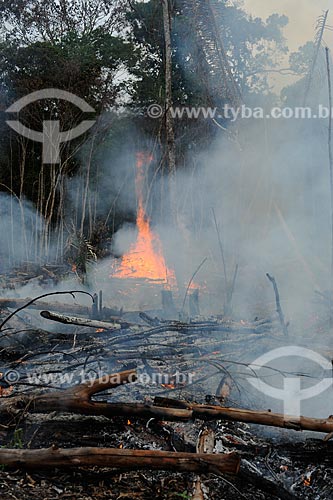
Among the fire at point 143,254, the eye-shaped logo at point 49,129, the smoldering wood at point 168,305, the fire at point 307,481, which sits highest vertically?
the eye-shaped logo at point 49,129

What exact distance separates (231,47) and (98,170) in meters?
6.65

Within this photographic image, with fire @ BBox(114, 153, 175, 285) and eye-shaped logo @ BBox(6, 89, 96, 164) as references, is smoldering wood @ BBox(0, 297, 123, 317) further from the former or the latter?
eye-shaped logo @ BBox(6, 89, 96, 164)

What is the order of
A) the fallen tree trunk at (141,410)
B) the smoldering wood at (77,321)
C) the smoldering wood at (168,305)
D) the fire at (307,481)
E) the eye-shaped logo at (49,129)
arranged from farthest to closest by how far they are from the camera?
the eye-shaped logo at (49,129)
the smoldering wood at (168,305)
the smoldering wood at (77,321)
the fallen tree trunk at (141,410)
the fire at (307,481)

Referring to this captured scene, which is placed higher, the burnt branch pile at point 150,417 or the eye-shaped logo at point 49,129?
the eye-shaped logo at point 49,129

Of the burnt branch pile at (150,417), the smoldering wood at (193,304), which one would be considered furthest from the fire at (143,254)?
the burnt branch pile at (150,417)

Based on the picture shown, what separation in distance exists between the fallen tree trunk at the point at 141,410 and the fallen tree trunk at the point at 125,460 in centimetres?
50

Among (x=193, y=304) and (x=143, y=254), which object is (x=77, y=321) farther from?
(x=143, y=254)

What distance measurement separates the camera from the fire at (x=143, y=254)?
1131 centimetres

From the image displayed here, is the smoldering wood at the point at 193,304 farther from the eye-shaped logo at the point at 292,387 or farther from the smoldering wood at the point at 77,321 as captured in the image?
the eye-shaped logo at the point at 292,387

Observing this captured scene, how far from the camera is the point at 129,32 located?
16.4m

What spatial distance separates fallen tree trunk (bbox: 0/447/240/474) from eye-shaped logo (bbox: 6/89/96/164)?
9728mm

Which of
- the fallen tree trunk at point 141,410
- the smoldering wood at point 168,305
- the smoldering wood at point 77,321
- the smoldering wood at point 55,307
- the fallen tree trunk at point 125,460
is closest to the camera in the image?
the fallen tree trunk at point 125,460

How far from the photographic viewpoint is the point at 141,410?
121 inches

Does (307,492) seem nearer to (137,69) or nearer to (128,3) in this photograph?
(137,69)
